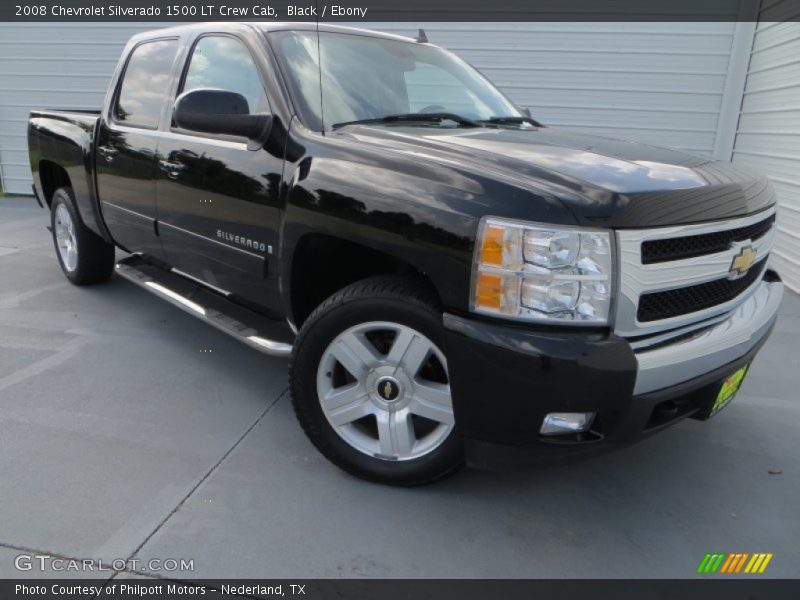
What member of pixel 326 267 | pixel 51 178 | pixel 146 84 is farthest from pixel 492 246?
pixel 51 178

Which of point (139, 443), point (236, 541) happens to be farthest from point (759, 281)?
point (139, 443)

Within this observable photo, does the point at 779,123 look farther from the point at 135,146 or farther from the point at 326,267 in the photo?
the point at 135,146

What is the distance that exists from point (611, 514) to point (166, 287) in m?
2.84

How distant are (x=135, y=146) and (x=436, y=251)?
2476mm

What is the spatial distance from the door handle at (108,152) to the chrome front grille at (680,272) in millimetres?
3322

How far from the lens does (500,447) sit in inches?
81.4

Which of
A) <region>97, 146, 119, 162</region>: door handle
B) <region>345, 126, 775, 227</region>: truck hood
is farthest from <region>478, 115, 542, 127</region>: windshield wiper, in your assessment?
<region>97, 146, 119, 162</region>: door handle

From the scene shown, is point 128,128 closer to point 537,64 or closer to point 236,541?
point 236,541

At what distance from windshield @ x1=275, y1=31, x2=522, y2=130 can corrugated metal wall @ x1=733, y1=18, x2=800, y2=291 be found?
389cm

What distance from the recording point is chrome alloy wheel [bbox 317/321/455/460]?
2273 mm

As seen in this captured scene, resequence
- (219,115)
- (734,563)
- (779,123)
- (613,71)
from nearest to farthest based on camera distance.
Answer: (734,563)
(219,115)
(779,123)
(613,71)

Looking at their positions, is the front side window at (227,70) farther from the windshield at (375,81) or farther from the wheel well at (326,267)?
the wheel well at (326,267)

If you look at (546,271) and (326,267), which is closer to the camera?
→ (546,271)

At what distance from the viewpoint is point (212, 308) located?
10.9 feet
